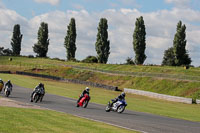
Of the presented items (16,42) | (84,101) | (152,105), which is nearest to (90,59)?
(16,42)

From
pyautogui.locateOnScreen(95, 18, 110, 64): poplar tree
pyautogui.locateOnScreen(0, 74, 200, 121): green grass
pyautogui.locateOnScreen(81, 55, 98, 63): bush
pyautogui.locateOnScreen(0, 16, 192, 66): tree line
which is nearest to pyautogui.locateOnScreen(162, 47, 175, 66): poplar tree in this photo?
pyautogui.locateOnScreen(0, 16, 192, 66): tree line

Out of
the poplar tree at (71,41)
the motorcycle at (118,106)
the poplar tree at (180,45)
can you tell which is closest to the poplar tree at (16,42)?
the poplar tree at (71,41)

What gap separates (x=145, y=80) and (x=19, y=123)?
203 feet

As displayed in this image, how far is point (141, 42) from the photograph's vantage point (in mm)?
95000

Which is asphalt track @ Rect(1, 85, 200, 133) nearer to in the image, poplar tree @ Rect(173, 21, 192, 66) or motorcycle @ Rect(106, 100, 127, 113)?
motorcycle @ Rect(106, 100, 127, 113)

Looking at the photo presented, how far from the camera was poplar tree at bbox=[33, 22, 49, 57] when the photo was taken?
450 ft

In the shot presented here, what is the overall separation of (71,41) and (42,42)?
22730mm

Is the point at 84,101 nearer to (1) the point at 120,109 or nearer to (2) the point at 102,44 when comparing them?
(1) the point at 120,109

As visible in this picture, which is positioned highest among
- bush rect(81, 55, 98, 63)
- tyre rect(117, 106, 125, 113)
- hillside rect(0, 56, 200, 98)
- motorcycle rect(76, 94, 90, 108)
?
bush rect(81, 55, 98, 63)

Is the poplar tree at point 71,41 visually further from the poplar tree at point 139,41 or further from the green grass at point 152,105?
the green grass at point 152,105

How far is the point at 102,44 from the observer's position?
10506cm

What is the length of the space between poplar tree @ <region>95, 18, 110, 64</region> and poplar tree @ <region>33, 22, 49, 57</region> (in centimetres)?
3544

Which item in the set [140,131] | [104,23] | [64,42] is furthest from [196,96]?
[64,42]

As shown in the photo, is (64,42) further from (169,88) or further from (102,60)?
(169,88)
